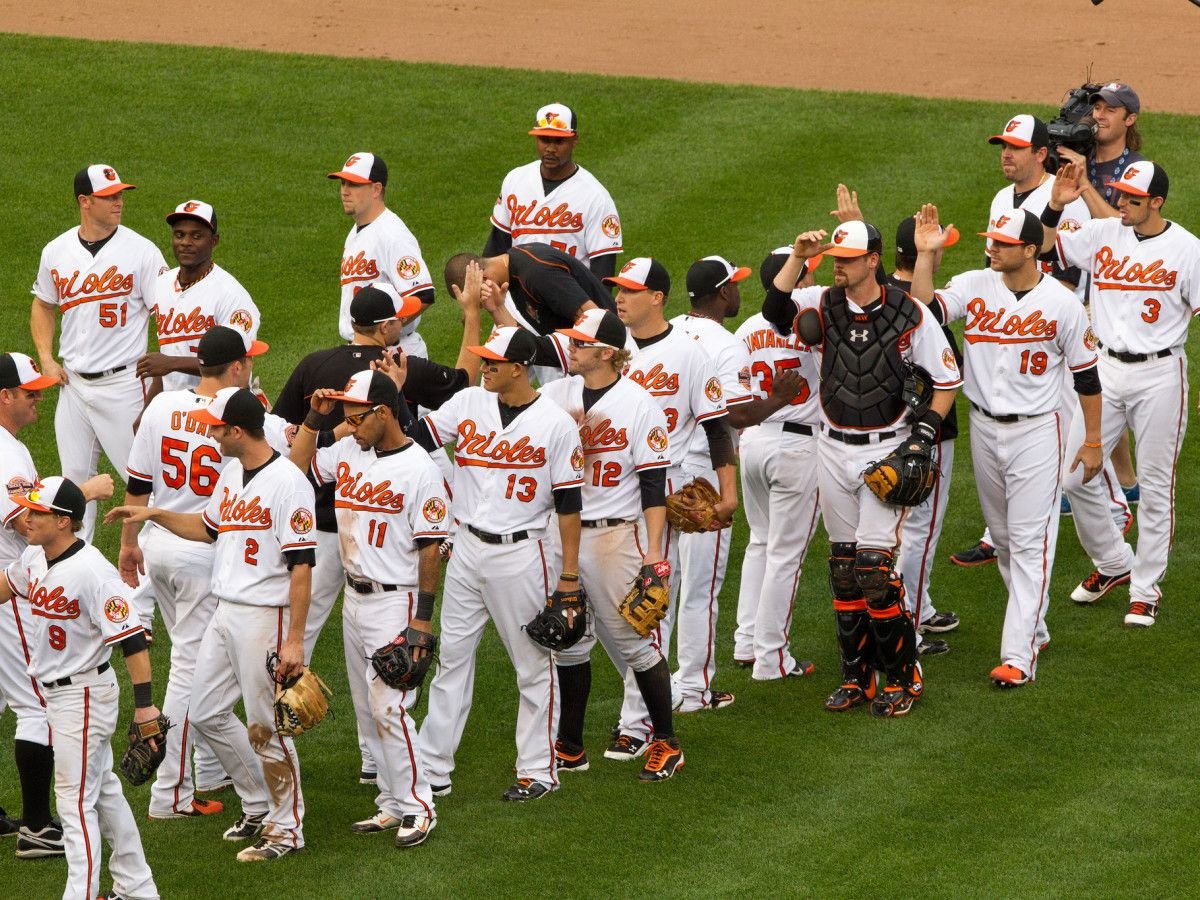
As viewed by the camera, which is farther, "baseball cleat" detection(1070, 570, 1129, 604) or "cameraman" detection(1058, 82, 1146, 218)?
"cameraman" detection(1058, 82, 1146, 218)

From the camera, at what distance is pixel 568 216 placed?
937 centimetres

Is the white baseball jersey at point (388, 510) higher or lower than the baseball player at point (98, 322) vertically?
lower

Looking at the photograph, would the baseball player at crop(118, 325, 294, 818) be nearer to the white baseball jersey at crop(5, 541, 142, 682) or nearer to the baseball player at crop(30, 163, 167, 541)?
the white baseball jersey at crop(5, 541, 142, 682)

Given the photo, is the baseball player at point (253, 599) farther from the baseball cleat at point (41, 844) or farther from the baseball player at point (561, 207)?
the baseball player at point (561, 207)

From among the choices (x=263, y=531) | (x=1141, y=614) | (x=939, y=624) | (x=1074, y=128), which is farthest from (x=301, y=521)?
(x=1074, y=128)

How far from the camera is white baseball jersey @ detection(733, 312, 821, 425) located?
7.70 metres

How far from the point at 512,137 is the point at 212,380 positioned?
8.75 m

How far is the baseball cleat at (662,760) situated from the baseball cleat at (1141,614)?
8.38 feet

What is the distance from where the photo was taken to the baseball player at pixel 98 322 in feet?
29.1

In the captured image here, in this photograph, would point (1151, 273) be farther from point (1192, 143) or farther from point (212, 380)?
point (1192, 143)

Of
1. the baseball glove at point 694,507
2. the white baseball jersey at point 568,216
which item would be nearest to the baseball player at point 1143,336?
the baseball glove at point 694,507

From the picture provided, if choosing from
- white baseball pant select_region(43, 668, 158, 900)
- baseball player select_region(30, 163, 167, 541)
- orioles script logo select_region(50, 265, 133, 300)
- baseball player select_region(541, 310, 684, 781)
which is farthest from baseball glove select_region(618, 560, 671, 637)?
orioles script logo select_region(50, 265, 133, 300)

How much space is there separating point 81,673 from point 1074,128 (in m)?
5.52

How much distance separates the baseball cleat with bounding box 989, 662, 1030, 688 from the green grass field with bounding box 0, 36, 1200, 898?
0.07 m
